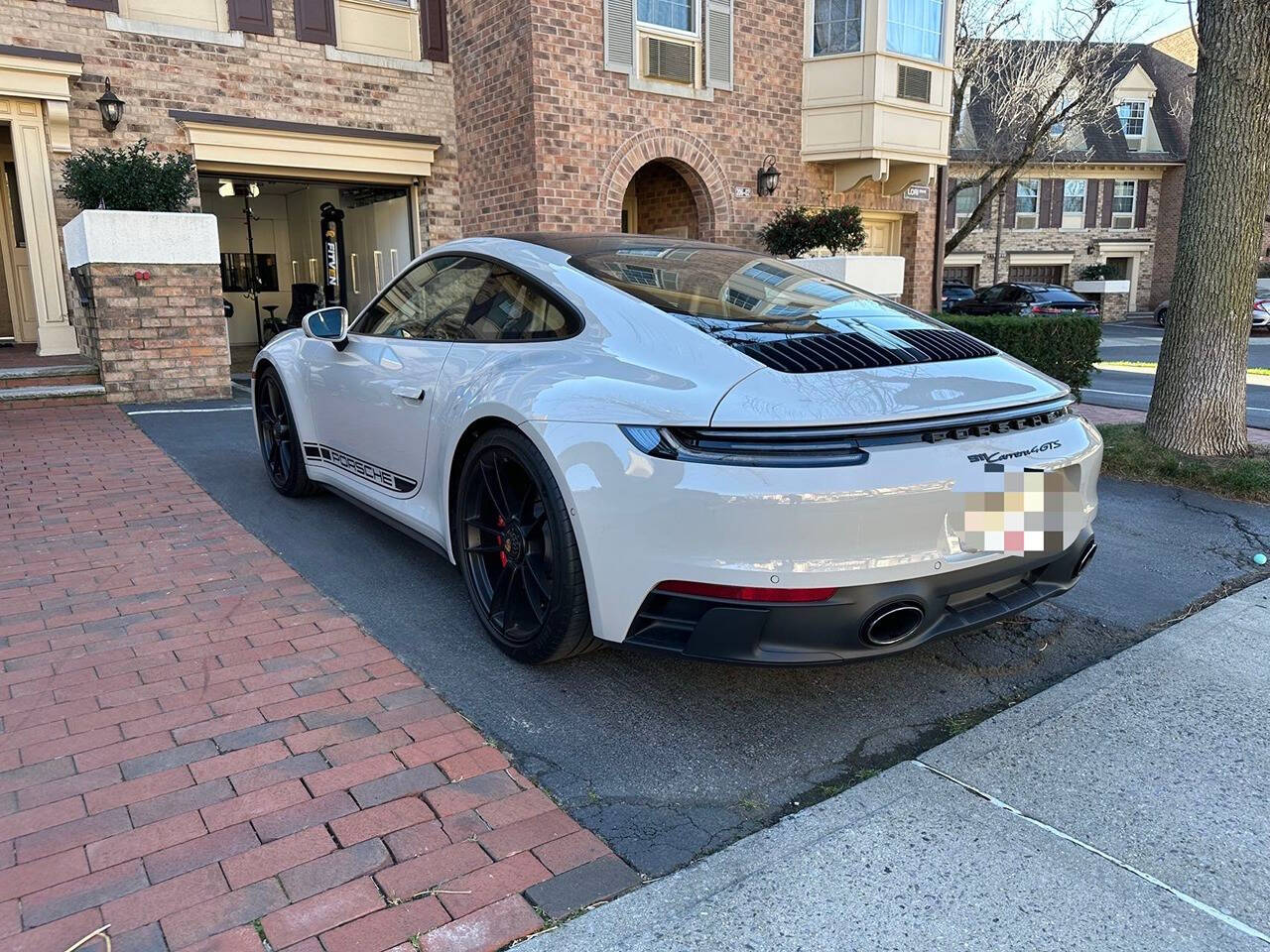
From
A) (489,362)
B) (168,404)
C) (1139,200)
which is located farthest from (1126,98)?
(489,362)

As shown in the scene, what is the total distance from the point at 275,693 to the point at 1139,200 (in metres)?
37.5

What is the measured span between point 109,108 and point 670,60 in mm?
6757

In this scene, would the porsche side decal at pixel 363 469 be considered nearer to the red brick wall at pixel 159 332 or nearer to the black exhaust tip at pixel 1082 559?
the black exhaust tip at pixel 1082 559

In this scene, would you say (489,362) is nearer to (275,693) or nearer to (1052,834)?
(275,693)

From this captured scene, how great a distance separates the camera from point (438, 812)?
2.33 metres

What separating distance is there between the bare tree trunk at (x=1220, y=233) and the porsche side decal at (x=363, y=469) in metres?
5.18

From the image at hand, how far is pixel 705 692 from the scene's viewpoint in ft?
9.87

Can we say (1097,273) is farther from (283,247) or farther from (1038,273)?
(283,247)

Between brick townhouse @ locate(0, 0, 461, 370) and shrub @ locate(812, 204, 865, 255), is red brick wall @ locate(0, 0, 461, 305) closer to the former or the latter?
brick townhouse @ locate(0, 0, 461, 370)

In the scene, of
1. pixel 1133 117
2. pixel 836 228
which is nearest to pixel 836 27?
pixel 836 228

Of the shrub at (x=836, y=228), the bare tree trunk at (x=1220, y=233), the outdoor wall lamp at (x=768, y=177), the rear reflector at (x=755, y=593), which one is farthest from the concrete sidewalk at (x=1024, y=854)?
the outdoor wall lamp at (x=768, y=177)

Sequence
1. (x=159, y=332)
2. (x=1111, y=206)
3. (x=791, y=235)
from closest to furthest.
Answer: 1. (x=159, y=332)
2. (x=791, y=235)
3. (x=1111, y=206)

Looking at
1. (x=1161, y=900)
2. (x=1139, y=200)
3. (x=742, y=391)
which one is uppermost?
(x=1139, y=200)

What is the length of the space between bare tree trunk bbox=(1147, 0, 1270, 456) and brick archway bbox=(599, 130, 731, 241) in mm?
7067
